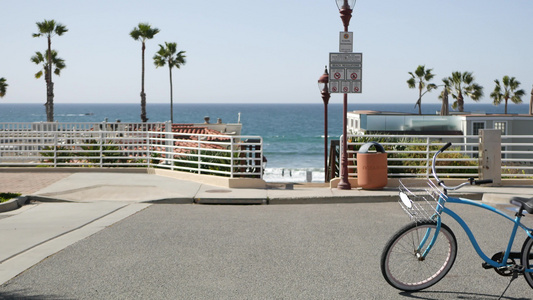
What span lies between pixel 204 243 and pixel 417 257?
11.0 ft

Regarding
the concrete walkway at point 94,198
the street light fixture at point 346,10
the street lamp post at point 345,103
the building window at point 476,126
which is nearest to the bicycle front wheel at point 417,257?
the concrete walkway at point 94,198

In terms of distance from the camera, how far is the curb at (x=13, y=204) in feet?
39.2

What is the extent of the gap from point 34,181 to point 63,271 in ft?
29.6

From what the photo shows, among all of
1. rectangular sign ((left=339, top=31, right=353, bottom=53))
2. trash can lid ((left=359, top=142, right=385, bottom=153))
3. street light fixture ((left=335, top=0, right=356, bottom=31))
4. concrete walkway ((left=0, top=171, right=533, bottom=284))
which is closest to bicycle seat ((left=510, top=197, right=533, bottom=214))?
concrete walkway ((left=0, top=171, right=533, bottom=284))

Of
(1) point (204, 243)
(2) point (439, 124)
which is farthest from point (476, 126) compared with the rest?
(1) point (204, 243)

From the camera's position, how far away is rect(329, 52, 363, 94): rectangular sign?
14305 millimetres

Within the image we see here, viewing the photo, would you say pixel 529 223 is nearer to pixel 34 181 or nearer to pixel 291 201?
pixel 291 201

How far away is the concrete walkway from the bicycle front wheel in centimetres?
429

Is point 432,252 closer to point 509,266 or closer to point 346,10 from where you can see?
point 509,266

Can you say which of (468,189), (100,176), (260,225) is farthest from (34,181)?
(468,189)

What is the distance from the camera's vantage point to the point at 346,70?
1438 cm

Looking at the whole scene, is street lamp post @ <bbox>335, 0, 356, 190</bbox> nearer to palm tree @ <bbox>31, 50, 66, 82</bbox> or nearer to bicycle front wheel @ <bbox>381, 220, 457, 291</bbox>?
bicycle front wheel @ <bbox>381, 220, 457, 291</bbox>

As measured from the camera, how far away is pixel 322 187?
15016 millimetres

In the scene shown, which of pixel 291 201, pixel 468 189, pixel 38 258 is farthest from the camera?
pixel 468 189
